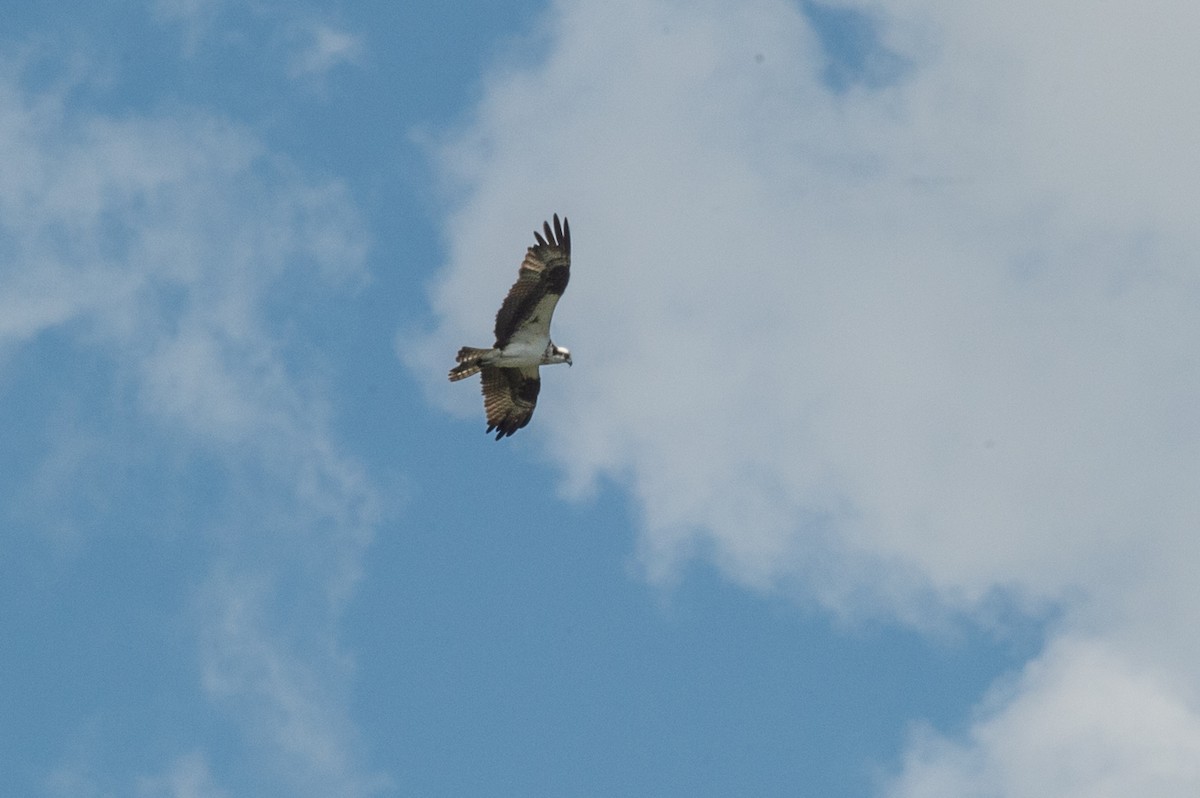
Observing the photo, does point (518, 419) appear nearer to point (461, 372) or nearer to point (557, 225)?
point (461, 372)

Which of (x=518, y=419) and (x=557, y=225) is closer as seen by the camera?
(x=557, y=225)

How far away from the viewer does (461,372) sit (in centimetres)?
5294

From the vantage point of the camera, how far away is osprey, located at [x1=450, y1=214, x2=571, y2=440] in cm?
5131

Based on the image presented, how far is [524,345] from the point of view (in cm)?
5281

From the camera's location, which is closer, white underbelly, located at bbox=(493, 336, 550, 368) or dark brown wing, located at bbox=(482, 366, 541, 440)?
white underbelly, located at bbox=(493, 336, 550, 368)

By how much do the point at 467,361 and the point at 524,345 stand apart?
1.38 m

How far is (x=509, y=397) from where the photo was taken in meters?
54.5

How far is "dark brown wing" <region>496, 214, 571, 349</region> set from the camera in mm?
51156

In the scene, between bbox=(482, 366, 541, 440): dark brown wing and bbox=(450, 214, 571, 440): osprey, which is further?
bbox=(482, 366, 541, 440): dark brown wing

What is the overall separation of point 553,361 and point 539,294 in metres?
2.37

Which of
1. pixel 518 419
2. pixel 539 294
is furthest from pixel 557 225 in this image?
pixel 518 419

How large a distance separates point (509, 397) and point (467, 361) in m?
2.12

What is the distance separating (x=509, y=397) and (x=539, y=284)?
4.03 metres

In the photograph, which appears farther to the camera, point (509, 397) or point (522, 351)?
point (509, 397)
